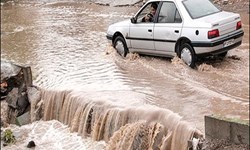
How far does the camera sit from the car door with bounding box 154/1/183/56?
34.0 ft

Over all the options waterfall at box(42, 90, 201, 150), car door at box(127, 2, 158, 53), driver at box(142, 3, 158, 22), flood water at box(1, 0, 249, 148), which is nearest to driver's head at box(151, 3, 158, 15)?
driver at box(142, 3, 158, 22)

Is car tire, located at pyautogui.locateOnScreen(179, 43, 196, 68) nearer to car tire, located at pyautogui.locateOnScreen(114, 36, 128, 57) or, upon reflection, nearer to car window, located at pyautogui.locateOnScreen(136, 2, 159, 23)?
car window, located at pyautogui.locateOnScreen(136, 2, 159, 23)

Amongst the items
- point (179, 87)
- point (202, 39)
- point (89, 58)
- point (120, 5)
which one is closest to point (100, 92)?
point (179, 87)

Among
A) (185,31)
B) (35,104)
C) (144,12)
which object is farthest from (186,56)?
(35,104)

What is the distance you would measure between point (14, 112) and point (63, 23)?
27.8 ft

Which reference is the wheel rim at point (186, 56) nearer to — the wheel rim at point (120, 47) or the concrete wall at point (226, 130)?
the wheel rim at point (120, 47)

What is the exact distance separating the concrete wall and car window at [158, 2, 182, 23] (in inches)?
173

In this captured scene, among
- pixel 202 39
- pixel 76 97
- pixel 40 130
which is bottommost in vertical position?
pixel 40 130

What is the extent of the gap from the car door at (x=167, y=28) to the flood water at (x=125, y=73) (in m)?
0.35

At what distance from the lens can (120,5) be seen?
2155cm

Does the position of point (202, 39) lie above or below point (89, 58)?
above

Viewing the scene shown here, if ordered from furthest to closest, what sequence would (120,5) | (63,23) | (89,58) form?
(120,5), (63,23), (89,58)

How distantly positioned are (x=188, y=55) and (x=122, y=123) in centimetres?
256

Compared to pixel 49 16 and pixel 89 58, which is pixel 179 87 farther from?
pixel 49 16
